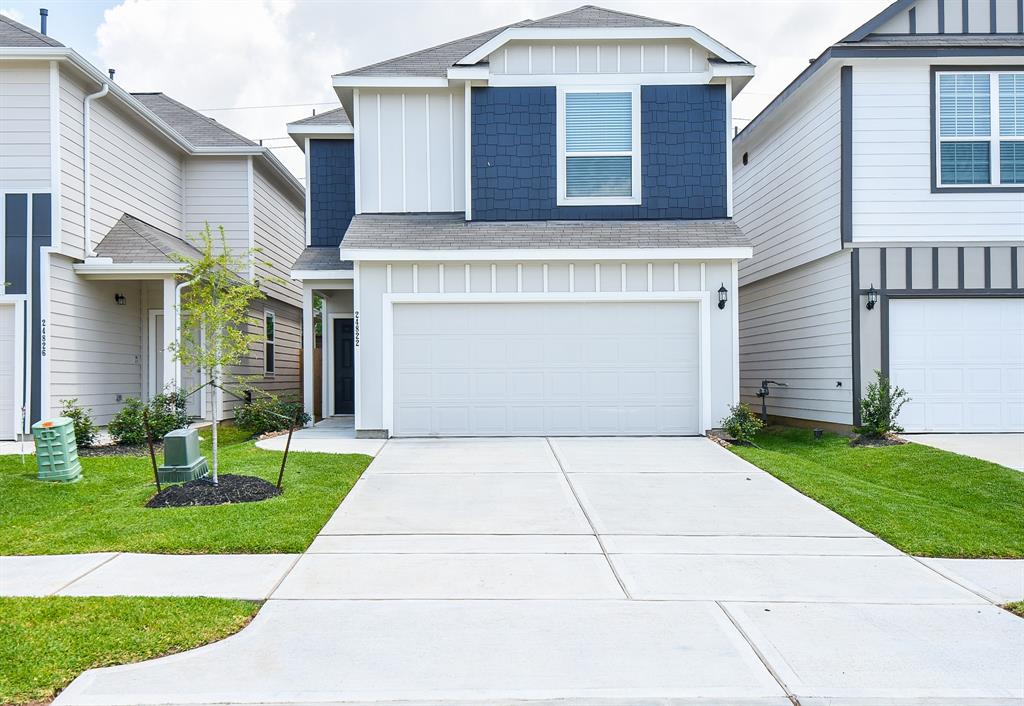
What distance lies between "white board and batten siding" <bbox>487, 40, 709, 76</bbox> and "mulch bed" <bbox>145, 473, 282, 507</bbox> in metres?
8.09

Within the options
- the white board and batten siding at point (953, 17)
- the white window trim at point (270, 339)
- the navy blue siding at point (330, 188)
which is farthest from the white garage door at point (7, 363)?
the white board and batten siding at point (953, 17)

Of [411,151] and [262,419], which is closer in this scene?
[411,151]

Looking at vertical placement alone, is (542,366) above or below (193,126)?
below

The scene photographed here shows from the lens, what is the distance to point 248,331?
16531 mm

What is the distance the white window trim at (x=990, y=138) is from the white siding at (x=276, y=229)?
1196cm

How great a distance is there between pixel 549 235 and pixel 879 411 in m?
5.44

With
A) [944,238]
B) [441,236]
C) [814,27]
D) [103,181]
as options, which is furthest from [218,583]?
[814,27]

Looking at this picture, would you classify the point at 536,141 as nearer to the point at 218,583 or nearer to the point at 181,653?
the point at 218,583

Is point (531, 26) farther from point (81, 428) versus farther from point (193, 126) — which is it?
point (81, 428)

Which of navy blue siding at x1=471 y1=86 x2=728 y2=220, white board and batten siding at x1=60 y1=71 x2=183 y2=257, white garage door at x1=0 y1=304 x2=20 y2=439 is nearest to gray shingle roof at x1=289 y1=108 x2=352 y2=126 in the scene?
white board and batten siding at x1=60 y1=71 x2=183 y2=257

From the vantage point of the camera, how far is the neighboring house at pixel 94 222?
12172mm

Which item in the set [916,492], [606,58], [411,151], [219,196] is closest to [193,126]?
[219,196]

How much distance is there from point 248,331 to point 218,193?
310cm

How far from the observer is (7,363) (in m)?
12.2
